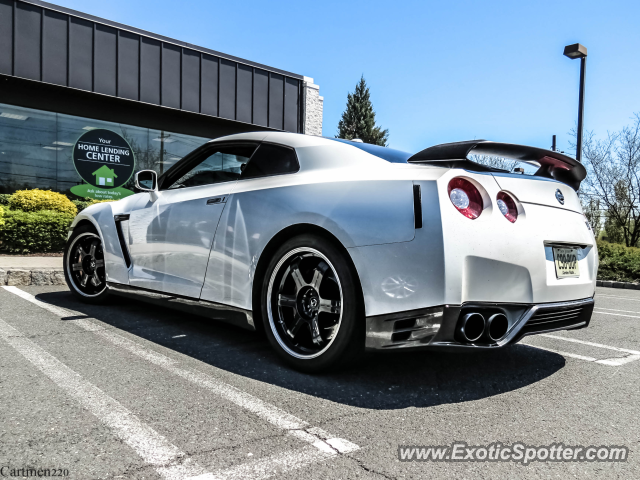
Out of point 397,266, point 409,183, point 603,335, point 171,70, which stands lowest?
point 603,335

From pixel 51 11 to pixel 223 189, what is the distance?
11.5m

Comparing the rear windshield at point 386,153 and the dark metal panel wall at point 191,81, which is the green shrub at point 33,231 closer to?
the dark metal panel wall at point 191,81

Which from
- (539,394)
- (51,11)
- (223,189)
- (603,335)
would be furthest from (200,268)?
(51,11)

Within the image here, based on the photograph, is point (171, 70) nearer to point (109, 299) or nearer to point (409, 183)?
point (109, 299)

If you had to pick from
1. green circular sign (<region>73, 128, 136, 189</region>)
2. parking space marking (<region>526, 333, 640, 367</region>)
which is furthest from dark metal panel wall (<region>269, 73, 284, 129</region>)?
parking space marking (<region>526, 333, 640, 367</region>)

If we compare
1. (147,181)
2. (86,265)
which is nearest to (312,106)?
(86,265)

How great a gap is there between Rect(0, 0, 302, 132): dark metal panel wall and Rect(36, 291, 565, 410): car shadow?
1066 centimetres

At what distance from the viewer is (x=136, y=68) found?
13719 millimetres

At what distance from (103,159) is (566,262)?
14254 mm

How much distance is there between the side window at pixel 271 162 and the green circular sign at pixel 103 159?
12.4 meters

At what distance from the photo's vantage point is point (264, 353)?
341 centimetres

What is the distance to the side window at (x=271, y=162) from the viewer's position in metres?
3.31

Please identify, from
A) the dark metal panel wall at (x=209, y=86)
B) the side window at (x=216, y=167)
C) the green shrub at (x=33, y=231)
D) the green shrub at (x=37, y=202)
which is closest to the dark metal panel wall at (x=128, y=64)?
the dark metal panel wall at (x=209, y=86)

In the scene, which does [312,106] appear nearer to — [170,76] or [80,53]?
[170,76]
